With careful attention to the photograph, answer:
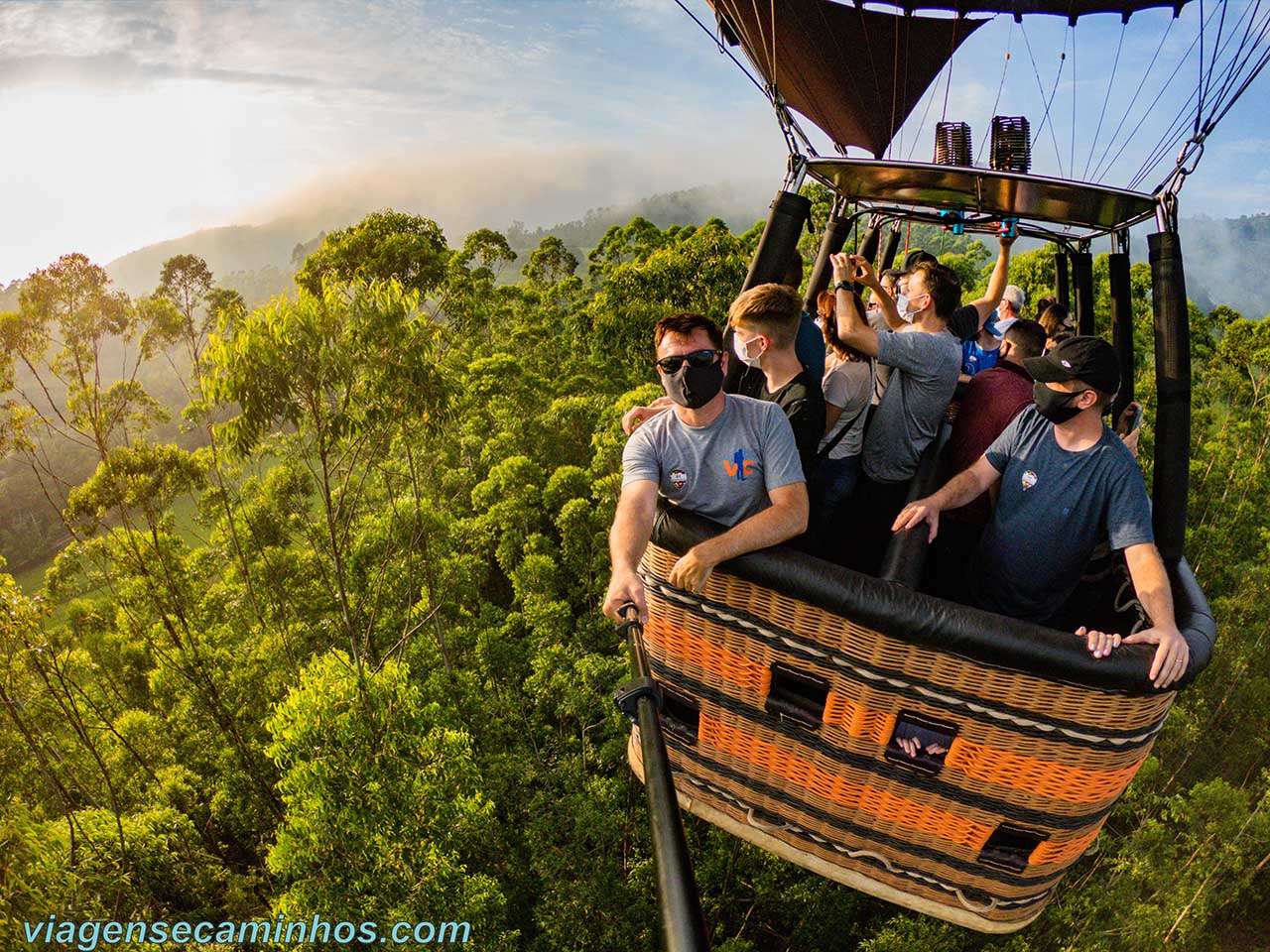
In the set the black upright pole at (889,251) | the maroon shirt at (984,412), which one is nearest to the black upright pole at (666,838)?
the maroon shirt at (984,412)

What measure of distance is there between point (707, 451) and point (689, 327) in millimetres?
326

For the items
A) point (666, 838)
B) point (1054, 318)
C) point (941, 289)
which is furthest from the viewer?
point (1054, 318)

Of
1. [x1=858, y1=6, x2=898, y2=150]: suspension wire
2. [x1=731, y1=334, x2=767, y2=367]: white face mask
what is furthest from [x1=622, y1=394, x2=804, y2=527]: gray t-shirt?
[x1=858, y1=6, x2=898, y2=150]: suspension wire

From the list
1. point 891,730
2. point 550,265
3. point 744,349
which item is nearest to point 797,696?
point 891,730

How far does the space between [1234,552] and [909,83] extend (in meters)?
18.5

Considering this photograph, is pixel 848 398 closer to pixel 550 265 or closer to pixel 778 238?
pixel 778 238

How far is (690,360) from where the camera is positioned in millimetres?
1840

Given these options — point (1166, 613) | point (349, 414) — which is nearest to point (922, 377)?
point (1166, 613)

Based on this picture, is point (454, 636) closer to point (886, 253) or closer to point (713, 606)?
point (886, 253)

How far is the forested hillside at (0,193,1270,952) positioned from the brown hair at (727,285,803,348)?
5.08m

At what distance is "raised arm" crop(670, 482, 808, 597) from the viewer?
5.54 ft

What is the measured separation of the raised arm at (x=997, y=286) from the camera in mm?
4020

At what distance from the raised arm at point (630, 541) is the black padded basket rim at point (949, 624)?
101mm

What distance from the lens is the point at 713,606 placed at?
1887mm
